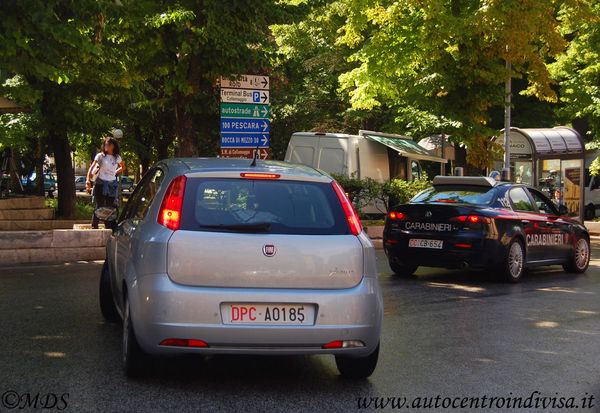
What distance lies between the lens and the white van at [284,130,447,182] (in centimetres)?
2341

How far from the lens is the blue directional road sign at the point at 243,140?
15919mm

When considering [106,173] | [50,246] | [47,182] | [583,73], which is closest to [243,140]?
[106,173]

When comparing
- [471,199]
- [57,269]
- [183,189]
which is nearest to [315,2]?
[471,199]

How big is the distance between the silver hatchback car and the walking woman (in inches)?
379

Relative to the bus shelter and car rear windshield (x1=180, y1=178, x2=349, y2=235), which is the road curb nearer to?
car rear windshield (x1=180, y1=178, x2=349, y2=235)

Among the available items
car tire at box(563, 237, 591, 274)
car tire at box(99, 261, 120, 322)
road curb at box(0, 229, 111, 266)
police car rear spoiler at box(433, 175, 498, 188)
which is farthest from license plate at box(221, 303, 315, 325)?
car tire at box(563, 237, 591, 274)

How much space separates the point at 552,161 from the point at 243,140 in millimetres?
14874

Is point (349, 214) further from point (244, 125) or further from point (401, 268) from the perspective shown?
point (244, 125)

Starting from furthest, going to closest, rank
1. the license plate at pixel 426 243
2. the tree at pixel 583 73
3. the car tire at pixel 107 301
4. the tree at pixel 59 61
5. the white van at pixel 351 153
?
1. the tree at pixel 583 73
2. the white van at pixel 351 153
3. the license plate at pixel 426 243
4. the tree at pixel 59 61
5. the car tire at pixel 107 301

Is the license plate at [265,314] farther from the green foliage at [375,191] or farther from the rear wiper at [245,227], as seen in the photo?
the green foliage at [375,191]

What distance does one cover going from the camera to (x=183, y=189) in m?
5.30

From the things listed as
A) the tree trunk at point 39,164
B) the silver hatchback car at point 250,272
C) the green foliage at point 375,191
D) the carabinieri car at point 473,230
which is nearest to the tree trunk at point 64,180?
the green foliage at point 375,191

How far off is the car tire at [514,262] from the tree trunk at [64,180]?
13.2 m

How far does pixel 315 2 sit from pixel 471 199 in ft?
20.2
